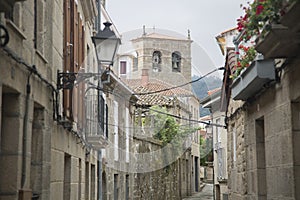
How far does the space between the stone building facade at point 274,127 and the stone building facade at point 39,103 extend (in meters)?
2.57

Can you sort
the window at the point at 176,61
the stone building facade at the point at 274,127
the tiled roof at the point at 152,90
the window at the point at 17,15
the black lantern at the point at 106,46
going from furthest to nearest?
the window at the point at 176,61 < the tiled roof at the point at 152,90 < the black lantern at the point at 106,46 < the window at the point at 17,15 < the stone building facade at the point at 274,127

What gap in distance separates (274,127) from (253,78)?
0.71 meters

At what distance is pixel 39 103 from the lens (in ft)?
24.2

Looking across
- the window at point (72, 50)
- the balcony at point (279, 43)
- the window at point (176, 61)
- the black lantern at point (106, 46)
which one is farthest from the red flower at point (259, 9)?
the window at point (176, 61)

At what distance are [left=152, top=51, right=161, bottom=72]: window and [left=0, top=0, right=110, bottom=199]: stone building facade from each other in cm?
3352

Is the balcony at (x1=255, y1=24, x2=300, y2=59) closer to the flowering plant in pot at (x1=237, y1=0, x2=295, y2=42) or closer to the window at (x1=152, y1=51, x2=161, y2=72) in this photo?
the flowering plant in pot at (x1=237, y1=0, x2=295, y2=42)

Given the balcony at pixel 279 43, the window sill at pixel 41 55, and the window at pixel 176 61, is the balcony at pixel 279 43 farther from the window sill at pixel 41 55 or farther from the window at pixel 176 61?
the window at pixel 176 61

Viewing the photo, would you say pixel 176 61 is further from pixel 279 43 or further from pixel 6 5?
pixel 6 5

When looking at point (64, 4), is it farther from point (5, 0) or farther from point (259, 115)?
point (5, 0)

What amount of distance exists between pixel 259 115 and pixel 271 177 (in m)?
1.14

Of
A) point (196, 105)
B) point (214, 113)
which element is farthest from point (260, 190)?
point (196, 105)

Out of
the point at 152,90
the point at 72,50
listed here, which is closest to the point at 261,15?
the point at 72,50

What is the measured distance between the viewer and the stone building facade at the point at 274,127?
6.00 meters

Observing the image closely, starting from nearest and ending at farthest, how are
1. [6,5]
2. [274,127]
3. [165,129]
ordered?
[6,5]
[274,127]
[165,129]
